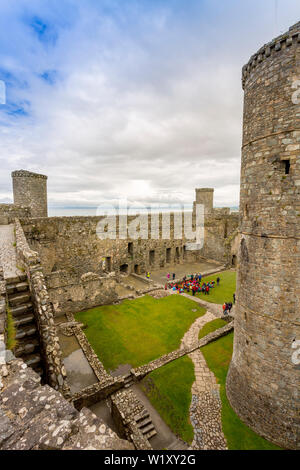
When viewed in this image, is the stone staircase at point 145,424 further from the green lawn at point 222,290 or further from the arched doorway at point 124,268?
the arched doorway at point 124,268

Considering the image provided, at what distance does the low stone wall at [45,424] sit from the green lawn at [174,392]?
247 inches

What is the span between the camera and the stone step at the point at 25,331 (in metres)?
4.68

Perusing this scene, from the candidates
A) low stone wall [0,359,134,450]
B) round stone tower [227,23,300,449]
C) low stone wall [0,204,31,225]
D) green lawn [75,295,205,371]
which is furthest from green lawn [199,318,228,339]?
low stone wall [0,204,31,225]

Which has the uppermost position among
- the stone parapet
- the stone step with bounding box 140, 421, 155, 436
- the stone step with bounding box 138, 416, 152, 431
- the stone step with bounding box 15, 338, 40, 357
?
the stone parapet

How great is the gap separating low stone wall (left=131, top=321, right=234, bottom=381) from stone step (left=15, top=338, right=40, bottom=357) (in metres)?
5.30

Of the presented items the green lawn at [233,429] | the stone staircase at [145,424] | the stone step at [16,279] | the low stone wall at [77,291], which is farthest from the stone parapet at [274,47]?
the low stone wall at [77,291]

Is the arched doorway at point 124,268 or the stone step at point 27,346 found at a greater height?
the stone step at point 27,346

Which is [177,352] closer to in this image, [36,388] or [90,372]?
[90,372]

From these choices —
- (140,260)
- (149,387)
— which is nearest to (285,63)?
(149,387)

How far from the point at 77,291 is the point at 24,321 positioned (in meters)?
9.32

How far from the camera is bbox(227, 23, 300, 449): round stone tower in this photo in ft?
17.0

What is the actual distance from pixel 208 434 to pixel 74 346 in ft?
22.3

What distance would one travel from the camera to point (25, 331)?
484 cm

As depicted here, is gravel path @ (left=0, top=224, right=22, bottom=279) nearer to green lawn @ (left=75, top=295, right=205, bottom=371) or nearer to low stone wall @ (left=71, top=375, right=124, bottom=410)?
low stone wall @ (left=71, top=375, right=124, bottom=410)
